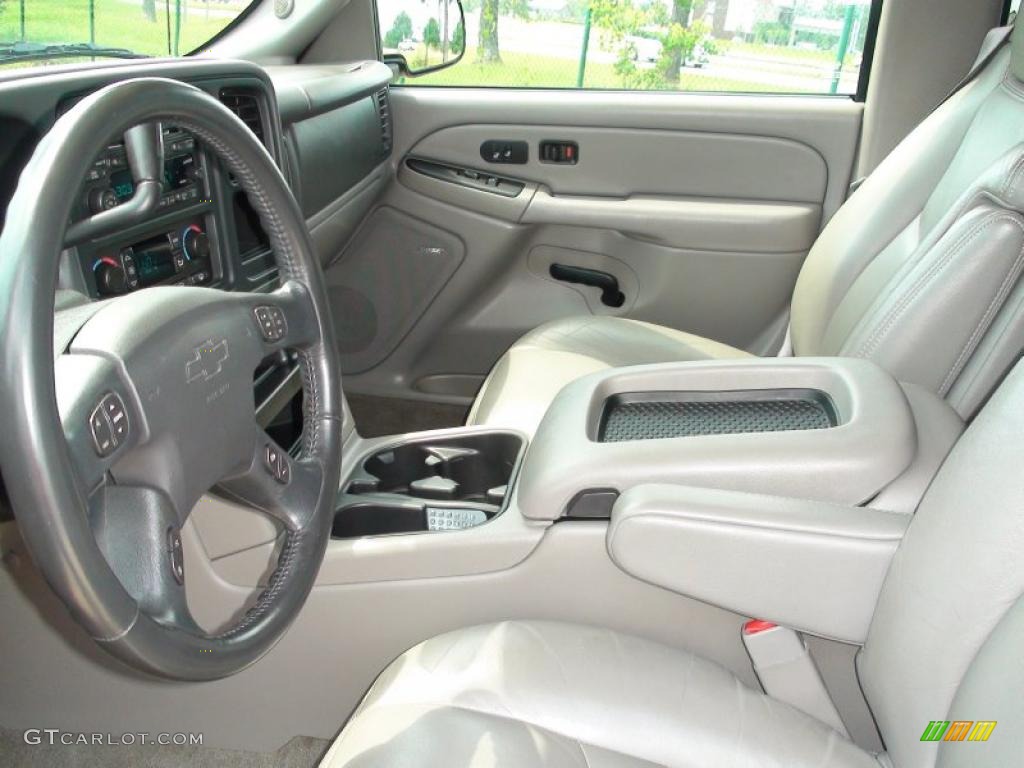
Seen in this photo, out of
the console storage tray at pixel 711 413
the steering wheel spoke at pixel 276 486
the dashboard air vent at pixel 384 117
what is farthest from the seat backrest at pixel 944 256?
the dashboard air vent at pixel 384 117

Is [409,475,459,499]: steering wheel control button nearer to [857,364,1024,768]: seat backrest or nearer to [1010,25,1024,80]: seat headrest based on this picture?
[857,364,1024,768]: seat backrest

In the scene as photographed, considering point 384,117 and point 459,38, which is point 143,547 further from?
point 459,38

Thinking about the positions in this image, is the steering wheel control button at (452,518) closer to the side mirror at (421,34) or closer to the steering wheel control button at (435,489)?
the steering wheel control button at (435,489)

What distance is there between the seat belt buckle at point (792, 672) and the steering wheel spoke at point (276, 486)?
1.62ft

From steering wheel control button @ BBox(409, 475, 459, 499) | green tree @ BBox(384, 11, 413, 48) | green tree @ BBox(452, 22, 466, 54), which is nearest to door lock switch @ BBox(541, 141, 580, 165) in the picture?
green tree @ BBox(452, 22, 466, 54)

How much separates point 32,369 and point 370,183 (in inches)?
65.7

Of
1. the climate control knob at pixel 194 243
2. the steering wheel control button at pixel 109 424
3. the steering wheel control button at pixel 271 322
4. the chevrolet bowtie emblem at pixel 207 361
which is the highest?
the steering wheel control button at pixel 109 424

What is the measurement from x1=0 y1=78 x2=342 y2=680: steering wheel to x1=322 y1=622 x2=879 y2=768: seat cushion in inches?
5.7

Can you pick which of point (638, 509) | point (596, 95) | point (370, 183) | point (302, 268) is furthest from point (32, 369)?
point (596, 95)

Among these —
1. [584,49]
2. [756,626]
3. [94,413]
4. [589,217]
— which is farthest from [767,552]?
[584,49]

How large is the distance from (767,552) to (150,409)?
0.60 meters

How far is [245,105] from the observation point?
141 centimetres

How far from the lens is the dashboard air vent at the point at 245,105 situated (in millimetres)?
1359

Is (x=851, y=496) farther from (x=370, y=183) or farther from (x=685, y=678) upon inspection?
(x=370, y=183)
